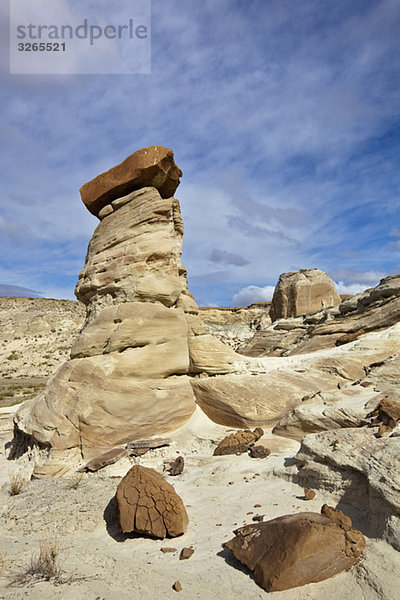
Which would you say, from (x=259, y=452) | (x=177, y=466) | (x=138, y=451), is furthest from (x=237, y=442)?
(x=138, y=451)

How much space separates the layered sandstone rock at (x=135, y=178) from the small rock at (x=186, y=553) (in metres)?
7.75

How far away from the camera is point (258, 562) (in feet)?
8.73

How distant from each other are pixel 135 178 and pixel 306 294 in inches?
703

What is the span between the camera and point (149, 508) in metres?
3.68

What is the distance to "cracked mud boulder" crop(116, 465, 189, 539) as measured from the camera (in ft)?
11.6

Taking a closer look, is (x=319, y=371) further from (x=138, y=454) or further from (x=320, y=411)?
(x=138, y=454)

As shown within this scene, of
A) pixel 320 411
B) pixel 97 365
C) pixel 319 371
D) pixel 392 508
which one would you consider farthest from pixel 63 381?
pixel 392 508

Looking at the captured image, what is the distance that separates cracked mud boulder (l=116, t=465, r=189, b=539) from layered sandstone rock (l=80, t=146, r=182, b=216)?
22.9ft

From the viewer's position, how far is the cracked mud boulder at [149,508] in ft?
11.6

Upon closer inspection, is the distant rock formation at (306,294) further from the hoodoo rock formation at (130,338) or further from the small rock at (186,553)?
the small rock at (186,553)

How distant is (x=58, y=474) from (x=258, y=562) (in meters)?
4.58

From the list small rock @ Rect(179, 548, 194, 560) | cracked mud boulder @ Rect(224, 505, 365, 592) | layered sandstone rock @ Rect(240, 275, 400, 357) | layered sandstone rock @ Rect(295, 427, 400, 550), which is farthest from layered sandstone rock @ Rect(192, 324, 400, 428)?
small rock @ Rect(179, 548, 194, 560)

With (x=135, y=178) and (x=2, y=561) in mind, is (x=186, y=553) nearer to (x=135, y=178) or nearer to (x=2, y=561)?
Answer: (x=2, y=561)

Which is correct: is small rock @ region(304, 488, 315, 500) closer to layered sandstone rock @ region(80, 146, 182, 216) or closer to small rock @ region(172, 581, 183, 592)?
small rock @ region(172, 581, 183, 592)
